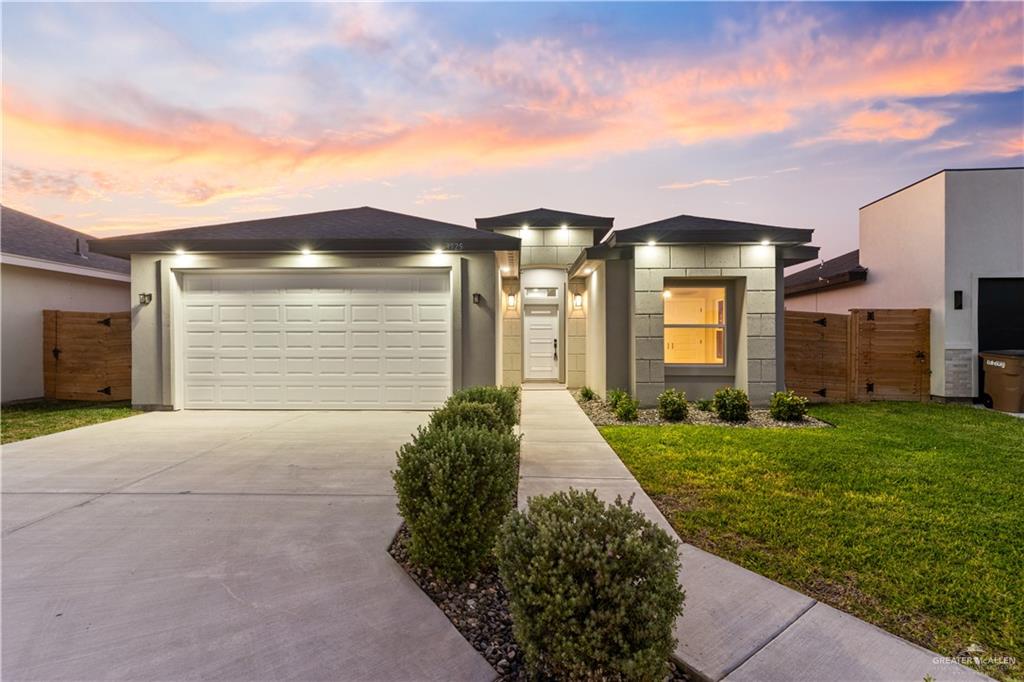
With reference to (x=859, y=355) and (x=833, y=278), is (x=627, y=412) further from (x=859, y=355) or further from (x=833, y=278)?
(x=833, y=278)

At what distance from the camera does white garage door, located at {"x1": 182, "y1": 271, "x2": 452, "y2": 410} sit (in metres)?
8.33

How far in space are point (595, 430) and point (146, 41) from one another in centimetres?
1065

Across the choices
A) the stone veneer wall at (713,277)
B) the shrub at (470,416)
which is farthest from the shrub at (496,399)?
the stone veneer wall at (713,277)

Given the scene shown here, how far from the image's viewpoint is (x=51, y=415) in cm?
784

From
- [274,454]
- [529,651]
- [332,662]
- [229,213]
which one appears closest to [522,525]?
[529,651]

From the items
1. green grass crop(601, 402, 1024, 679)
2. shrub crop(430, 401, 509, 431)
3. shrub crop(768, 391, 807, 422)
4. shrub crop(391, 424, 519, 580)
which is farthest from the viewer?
shrub crop(768, 391, 807, 422)

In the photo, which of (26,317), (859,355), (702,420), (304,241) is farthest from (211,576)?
(859,355)

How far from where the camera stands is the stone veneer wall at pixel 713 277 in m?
8.27

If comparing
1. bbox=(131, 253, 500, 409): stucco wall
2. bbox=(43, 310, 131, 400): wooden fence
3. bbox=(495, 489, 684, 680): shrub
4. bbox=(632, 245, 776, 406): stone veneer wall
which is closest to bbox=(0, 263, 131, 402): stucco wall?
bbox=(43, 310, 131, 400): wooden fence

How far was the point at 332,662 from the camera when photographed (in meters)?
1.92

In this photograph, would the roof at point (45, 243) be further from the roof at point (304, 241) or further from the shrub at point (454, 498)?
the shrub at point (454, 498)

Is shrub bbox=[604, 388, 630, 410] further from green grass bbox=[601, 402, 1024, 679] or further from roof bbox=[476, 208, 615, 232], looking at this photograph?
roof bbox=[476, 208, 615, 232]

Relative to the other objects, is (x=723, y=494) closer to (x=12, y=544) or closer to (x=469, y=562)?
(x=469, y=562)

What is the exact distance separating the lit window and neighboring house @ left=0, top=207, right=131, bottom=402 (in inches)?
538
